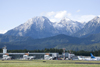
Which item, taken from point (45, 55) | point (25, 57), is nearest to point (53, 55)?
point (45, 55)

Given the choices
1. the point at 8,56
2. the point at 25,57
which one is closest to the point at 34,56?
the point at 25,57

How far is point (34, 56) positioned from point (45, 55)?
32.9 ft

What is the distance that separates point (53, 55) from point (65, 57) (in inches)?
459

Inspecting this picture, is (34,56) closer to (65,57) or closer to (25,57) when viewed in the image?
(25,57)

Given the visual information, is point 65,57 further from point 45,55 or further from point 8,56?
point 8,56

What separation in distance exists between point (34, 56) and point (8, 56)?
76.1ft

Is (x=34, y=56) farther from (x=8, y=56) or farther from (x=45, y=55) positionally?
(x=8, y=56)

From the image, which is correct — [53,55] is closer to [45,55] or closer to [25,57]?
[45,55]

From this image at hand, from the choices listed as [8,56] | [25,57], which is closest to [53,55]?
[25,57]

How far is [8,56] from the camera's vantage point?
194750 millimetres

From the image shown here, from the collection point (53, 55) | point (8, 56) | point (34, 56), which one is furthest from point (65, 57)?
point (8, 56)

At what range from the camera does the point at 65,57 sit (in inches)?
7785

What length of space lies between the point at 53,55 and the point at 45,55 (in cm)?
721

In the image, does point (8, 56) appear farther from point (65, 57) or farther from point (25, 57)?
point (65, 57)
